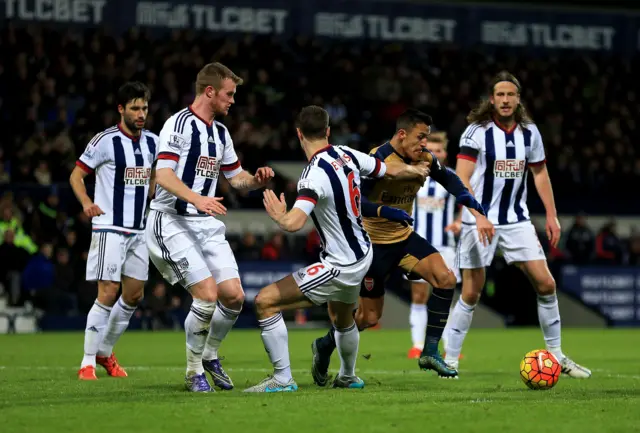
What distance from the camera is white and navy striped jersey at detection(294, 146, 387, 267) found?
739 centimetres

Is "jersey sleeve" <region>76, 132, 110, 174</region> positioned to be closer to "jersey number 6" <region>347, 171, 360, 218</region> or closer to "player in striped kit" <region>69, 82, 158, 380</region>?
"player in striped kit" <region>69, 82, 158, 380</region>

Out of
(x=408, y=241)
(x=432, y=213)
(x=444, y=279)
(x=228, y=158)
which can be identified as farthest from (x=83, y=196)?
(x=432, y=213)

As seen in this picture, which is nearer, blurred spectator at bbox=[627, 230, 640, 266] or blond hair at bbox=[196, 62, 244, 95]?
blond hair at bbox=[196, 62, 244, 95]

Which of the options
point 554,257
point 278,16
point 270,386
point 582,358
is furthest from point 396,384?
point 278,16

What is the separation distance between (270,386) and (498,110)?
3447 mm

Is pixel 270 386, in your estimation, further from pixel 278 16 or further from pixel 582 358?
pixel 278 16

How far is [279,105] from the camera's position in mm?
24594

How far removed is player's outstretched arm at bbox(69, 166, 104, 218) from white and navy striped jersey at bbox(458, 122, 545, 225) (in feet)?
10.3

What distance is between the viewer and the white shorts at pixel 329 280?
7.44 metres

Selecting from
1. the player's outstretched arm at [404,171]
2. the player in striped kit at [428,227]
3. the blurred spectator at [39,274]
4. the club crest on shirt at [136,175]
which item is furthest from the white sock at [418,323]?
the blurred spectator at [39,274]

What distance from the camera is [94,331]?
30.5ft

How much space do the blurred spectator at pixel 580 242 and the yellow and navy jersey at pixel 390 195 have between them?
43.4 feet

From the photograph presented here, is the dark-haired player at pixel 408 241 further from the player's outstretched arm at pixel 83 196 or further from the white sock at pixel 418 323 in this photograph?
the white sock at pixel 418 323

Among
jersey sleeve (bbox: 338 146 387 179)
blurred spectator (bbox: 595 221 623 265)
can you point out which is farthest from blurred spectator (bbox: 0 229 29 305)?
blurred spectator (bbox: 595 221 623 265)
